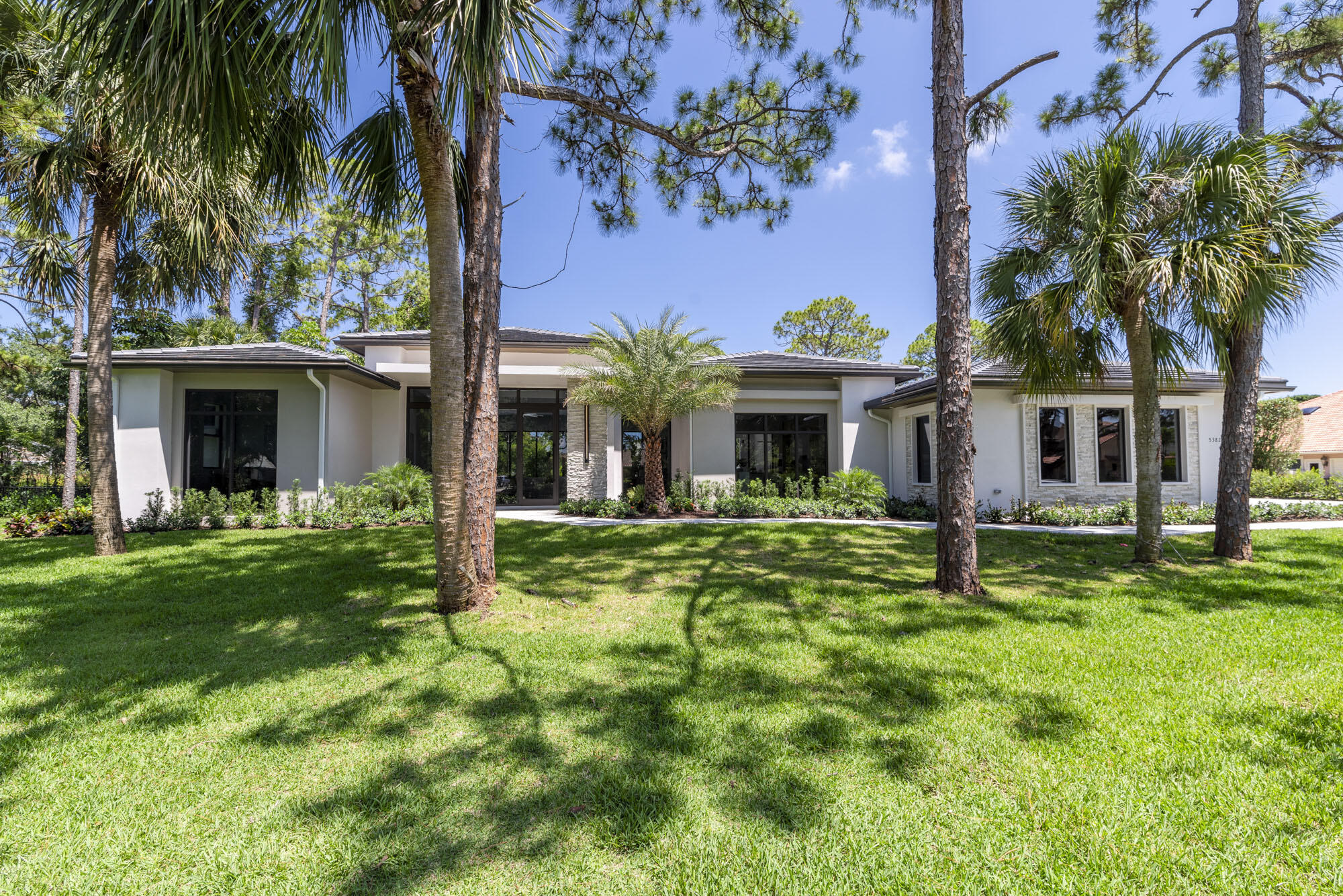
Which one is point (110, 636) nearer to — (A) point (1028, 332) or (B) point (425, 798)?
(B) point (425, 798)

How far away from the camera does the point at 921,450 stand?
1414 centimetres

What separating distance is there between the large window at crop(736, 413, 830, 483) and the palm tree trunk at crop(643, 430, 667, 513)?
3223 mm

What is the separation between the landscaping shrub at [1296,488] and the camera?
15.4 metres

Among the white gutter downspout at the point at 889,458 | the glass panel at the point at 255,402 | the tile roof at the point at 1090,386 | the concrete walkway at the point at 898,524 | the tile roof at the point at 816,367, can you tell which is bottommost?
the concrete walkway at the point at 898,524

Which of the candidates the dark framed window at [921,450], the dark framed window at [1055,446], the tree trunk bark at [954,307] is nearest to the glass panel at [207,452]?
the tree trunk bark at [954,307]

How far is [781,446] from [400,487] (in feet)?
32.1

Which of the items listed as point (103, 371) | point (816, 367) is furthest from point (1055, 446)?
point (103, 371)

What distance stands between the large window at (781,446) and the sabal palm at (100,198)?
12.0 m

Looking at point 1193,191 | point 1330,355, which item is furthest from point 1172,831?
point 1330,355

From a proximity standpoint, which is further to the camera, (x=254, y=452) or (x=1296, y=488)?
Answer: (x=1296, y=488)

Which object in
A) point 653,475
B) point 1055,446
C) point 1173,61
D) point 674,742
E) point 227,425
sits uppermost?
point 1173,61

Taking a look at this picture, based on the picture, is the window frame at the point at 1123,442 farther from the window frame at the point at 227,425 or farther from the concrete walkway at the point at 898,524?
the window frame at the point at 227,425

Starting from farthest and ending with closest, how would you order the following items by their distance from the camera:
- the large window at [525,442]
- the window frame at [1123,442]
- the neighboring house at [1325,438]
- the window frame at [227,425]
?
the neighboring house at [1325,438]
the large window at [525,442]
the window frame at [1123,442]
the window frame at [227,425]

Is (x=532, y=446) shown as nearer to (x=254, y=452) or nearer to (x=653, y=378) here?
(x=653, y=378)
